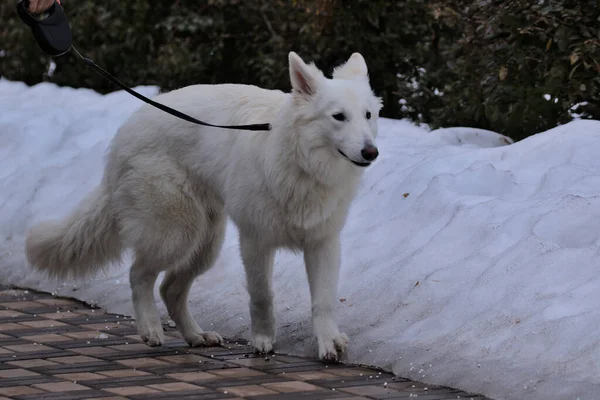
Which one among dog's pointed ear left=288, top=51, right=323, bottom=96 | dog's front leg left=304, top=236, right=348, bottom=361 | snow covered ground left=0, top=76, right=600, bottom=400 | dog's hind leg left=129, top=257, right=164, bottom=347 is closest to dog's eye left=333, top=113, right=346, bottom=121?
dog's pointed ear left=288, top=51, right=323, bottom=96

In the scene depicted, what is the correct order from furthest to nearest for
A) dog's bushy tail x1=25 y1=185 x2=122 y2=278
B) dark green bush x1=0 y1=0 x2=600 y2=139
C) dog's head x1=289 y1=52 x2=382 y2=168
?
dark green bush x1=0 y1=0 x2=600 y2=139
dog's bushy tail x1=25 y1=185 x2=122 y2=278
dog's head x1=289 y1=52 x2=382 y2=168

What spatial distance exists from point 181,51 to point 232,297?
5724 mm

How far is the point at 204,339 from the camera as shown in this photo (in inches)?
211

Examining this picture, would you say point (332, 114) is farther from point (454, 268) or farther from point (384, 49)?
point (384, 49)

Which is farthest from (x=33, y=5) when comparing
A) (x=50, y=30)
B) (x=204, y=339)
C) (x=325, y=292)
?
(x=325, y=292)

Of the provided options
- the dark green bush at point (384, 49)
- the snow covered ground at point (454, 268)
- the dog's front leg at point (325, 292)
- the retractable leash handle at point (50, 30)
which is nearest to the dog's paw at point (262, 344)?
the snow covered ground at point (454, 268)

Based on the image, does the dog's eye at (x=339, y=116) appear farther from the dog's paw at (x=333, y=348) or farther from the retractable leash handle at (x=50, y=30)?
the retractable leash handle at (x=50, y=30)

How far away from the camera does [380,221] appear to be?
626 centimetres

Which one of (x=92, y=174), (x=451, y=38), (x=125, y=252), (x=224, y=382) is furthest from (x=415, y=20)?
(x=224, y=382)

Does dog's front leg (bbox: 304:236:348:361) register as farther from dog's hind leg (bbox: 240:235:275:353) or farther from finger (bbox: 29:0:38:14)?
finger (bbox: 29:0:38:14)

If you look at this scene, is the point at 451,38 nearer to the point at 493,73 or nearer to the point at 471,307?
the point at 493,73

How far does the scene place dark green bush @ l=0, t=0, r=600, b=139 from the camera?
7203 millimetres

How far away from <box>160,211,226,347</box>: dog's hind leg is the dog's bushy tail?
359 mm

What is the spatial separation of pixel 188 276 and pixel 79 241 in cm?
63
